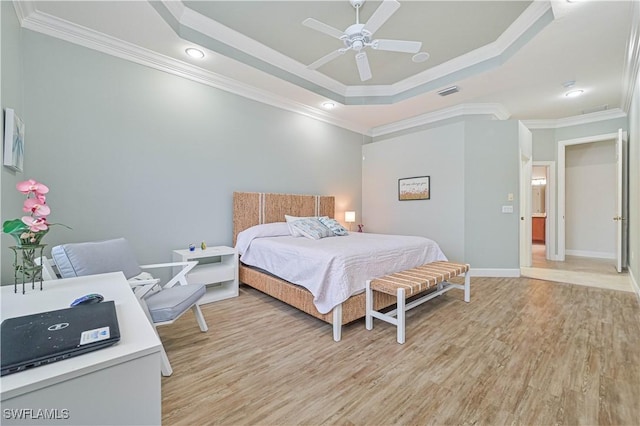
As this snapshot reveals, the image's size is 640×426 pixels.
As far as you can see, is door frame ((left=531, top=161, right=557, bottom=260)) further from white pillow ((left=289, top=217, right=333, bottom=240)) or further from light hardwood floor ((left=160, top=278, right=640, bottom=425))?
white pillow ((left=289, top=217, right=333, bottom=240))

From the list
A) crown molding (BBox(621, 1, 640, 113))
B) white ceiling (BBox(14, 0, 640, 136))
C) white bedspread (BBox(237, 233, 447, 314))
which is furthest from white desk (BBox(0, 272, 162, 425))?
crown molding (BBox(621, 1, 640, 113))

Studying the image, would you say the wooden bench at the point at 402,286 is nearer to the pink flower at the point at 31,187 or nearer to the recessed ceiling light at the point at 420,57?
the pink flower at the point at 31,187

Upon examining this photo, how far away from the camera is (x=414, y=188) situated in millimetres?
5109

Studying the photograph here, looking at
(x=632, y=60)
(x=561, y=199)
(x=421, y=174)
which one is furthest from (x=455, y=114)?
(x=561, y=199)

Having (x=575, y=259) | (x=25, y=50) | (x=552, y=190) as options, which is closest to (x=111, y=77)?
(x=25, y=50)

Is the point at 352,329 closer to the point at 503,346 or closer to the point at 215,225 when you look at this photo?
the point at 503,346

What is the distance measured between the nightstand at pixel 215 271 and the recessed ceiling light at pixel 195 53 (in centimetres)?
232

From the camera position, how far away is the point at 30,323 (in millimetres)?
917

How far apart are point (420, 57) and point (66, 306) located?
169 inches

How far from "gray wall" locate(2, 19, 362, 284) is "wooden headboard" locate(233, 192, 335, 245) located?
0.50 ft

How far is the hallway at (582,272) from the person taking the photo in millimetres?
3990

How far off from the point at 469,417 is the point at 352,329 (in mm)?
1177

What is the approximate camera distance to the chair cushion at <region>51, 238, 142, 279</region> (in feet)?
6.34

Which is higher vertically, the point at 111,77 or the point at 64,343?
the point at 111,77
